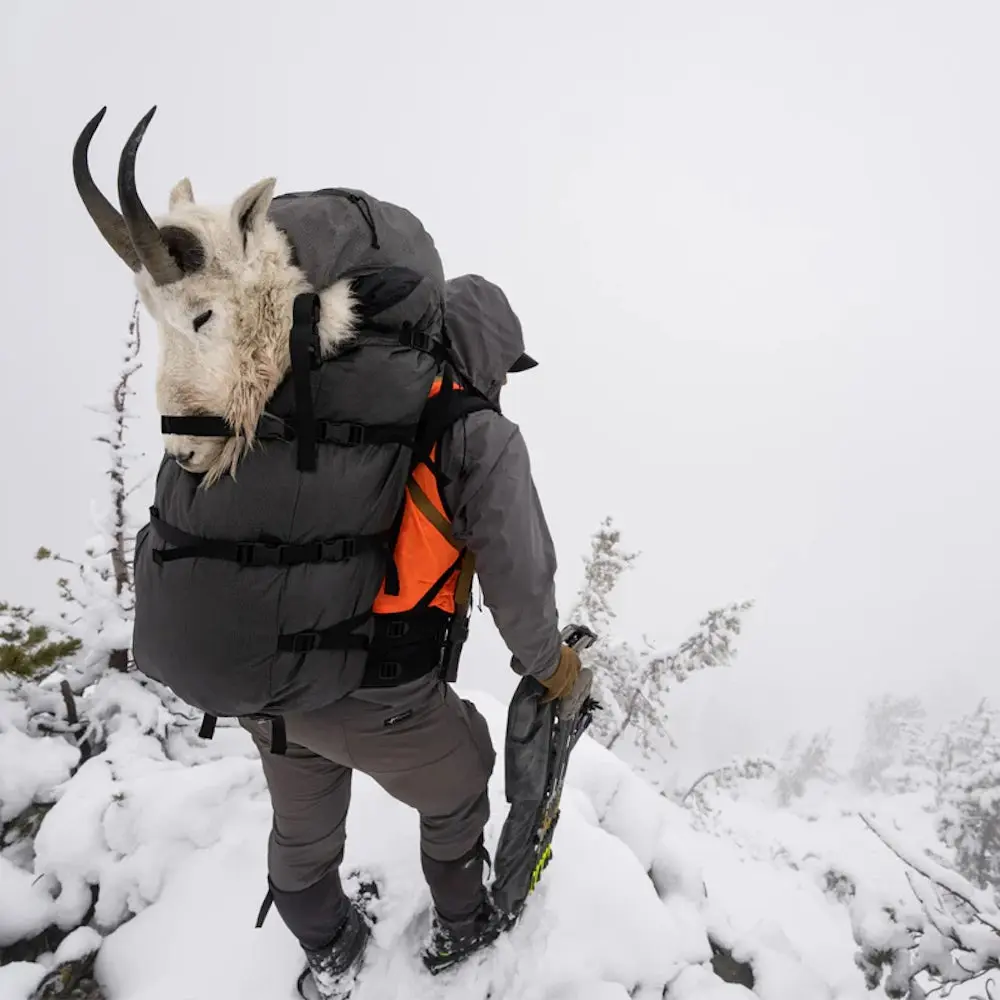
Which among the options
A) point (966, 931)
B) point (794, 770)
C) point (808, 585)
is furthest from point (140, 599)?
point (808, 585)

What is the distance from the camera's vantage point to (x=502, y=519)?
225cm

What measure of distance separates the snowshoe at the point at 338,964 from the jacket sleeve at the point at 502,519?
221 cm

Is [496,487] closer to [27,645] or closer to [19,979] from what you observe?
[19,979]

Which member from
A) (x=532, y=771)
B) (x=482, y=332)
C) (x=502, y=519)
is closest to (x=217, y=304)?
(x=482, y=332)

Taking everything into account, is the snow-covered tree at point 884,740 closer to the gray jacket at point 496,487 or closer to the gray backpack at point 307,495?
the gray jacket at point 496,487

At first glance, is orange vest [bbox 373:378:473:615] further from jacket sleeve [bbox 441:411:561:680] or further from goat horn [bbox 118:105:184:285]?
goat horn [bbox 118:105:184:285]

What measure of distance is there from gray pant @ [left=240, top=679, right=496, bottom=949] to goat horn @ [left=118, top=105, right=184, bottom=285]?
5.54ft

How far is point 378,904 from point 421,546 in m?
2.93

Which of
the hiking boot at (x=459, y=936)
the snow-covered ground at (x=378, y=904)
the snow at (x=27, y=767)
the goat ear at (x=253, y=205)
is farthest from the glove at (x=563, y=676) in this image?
the snow at (x=27, y=767)

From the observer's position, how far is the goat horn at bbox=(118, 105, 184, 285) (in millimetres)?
1534

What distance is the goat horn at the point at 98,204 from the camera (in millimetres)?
1675

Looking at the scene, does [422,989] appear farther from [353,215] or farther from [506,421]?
[353,215]

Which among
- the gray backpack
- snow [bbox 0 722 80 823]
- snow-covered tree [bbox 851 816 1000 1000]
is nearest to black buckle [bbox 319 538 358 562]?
the gray backpack

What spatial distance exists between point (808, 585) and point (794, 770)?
11934 cm
